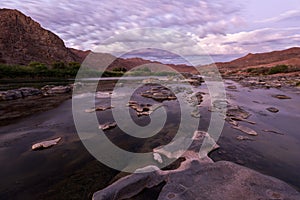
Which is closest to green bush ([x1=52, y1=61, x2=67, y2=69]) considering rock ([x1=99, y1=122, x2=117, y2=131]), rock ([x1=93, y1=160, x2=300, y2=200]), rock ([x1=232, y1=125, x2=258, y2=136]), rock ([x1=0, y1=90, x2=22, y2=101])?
rock ([x1=0, y1=90, x2=22, y2=101])

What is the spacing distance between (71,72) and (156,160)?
4902cm

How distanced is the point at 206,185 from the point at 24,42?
82.1 metres

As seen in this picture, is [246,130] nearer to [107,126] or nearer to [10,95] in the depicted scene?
[107,126]

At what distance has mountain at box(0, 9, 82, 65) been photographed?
193 feet

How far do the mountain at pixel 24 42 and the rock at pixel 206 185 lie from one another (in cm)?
6844

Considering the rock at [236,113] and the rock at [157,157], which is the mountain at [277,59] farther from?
the rock at [157,157]

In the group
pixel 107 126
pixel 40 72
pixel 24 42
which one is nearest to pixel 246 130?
pixel 107 126

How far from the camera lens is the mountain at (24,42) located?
193 ft

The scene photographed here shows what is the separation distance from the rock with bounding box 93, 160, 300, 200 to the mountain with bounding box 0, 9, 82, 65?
225ft

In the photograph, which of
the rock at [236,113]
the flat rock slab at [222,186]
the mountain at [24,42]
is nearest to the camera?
the flat rock slab at [222,186]

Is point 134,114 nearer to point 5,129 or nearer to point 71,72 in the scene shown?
point 5,129

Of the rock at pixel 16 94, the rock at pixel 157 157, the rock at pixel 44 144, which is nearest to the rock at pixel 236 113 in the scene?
the rock at pixel 157 157

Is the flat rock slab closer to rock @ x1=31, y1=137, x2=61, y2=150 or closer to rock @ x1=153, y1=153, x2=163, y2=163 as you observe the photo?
rock @ x1=153, y1=153, x2=163, y2=163

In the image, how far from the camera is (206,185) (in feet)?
10.6
